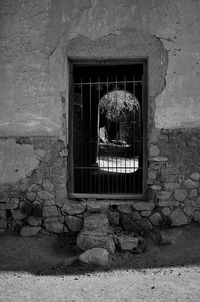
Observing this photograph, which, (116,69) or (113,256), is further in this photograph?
(116,69)

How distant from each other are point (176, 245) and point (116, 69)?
302 centimetres

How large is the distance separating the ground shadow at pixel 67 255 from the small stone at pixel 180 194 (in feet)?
1.25

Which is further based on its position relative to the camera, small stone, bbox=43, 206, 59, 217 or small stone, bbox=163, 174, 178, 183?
small stone, bbox=43, 206, 59, 217

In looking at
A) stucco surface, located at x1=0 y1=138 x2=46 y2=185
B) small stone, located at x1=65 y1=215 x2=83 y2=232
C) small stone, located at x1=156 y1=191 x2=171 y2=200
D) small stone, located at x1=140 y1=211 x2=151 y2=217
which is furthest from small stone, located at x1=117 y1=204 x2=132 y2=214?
stucco surface, located at x1=0 y1=138 x2=46 y2=185

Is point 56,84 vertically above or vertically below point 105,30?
below

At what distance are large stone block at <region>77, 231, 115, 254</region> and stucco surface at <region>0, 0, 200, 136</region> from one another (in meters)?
1.54

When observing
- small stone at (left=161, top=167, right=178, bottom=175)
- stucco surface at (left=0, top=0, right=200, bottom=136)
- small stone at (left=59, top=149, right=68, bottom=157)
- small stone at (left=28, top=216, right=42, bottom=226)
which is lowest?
small stone at (left=28, top=216, right=42, bottom=226)

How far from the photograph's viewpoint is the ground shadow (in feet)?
13.4

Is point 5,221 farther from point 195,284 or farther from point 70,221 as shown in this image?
point 195,284

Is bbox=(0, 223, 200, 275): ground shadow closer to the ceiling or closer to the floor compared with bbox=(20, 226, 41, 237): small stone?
closer to the floor

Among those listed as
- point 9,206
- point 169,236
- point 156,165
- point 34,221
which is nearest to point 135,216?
point 169,236

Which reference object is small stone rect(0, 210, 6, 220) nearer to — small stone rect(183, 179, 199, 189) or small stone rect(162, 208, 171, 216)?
small stone rect(162, 208, 171, 216)

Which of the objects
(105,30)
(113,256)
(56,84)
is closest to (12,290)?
(113,256)

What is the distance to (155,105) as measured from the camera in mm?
4969
